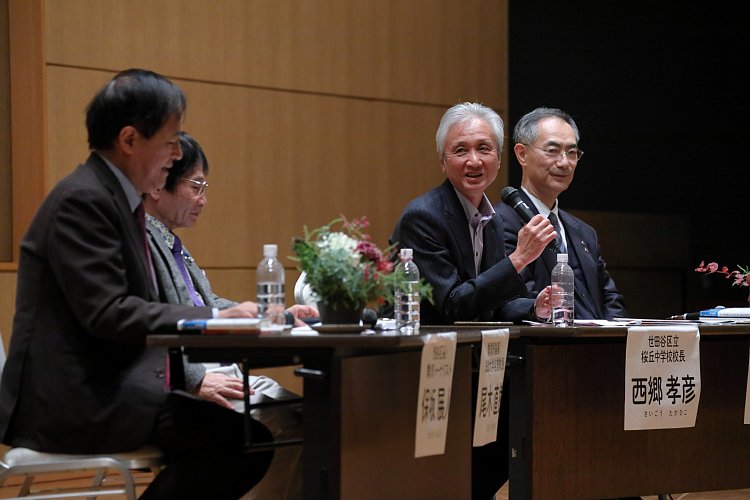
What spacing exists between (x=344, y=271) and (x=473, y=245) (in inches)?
48.7

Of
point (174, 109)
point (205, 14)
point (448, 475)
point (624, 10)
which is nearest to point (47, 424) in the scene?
point (174, 109)

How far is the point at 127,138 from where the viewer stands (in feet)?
7.69

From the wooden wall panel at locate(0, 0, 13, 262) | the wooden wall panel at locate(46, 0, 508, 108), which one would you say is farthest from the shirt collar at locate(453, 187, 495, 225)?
the wooden wall panel at locate(0, 0, 13, 262)

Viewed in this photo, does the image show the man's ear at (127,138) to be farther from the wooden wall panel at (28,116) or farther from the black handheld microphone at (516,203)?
the wooden wall panel at (28,116)

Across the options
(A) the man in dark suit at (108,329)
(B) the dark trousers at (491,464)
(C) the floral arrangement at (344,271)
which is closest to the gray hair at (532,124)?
(B) the dark trousers at (491,464)

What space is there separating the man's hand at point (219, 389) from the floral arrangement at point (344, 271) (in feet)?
1.86

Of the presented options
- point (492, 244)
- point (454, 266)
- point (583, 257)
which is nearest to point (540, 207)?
point (583, 257)

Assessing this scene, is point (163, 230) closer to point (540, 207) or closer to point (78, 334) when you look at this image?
point (78, 334)

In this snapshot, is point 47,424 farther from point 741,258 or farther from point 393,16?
point 741,258

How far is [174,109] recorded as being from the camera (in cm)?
236

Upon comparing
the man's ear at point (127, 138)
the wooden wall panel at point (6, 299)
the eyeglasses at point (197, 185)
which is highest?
the man's ear at point (127, 138)

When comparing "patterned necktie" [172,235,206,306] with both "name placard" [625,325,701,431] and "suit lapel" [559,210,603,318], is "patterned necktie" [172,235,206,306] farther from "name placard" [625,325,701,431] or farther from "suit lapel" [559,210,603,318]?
"suit lapel" [559,210,603,318]

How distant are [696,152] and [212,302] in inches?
192

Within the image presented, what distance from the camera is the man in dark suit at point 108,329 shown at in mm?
2180
